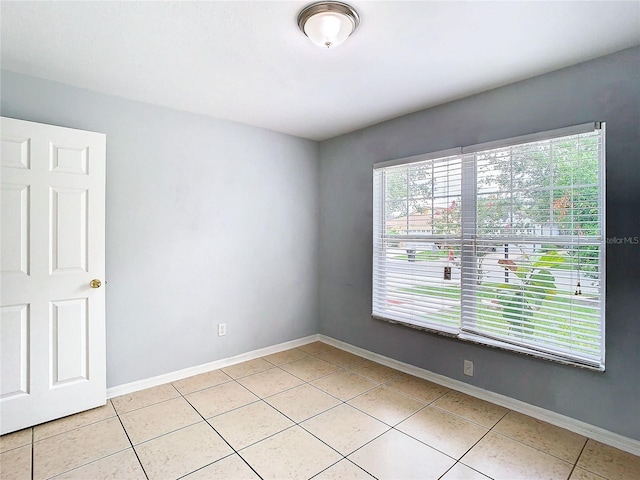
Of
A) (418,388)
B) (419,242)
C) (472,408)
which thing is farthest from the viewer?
(419,242)

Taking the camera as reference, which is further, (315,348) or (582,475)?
(315,348)

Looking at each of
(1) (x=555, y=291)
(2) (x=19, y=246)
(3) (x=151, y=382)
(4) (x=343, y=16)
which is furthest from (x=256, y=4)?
(3) (x=151, y=382)

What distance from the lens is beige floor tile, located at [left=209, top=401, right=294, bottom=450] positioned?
2184 millimetres

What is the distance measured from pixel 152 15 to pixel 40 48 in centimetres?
90

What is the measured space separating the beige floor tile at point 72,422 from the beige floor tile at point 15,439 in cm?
3

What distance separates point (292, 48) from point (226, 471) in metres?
2.50

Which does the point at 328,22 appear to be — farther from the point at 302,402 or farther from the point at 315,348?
the point at 315,348

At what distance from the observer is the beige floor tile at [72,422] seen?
2234mm

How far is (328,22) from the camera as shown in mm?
1711

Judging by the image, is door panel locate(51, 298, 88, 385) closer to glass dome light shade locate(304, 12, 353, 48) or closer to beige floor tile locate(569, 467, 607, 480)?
glass dome light shade locate(304, 12, 353, 48)

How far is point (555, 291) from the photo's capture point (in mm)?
2328

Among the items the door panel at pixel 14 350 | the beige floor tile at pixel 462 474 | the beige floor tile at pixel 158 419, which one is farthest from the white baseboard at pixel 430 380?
the beige floor tile at pixel 462 474

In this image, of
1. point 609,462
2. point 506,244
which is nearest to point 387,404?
point 609,462

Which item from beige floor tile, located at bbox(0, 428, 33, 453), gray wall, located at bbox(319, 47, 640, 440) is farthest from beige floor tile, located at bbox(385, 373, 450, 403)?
beige floor tile, located at bbox(0, 428, 33, 453)
